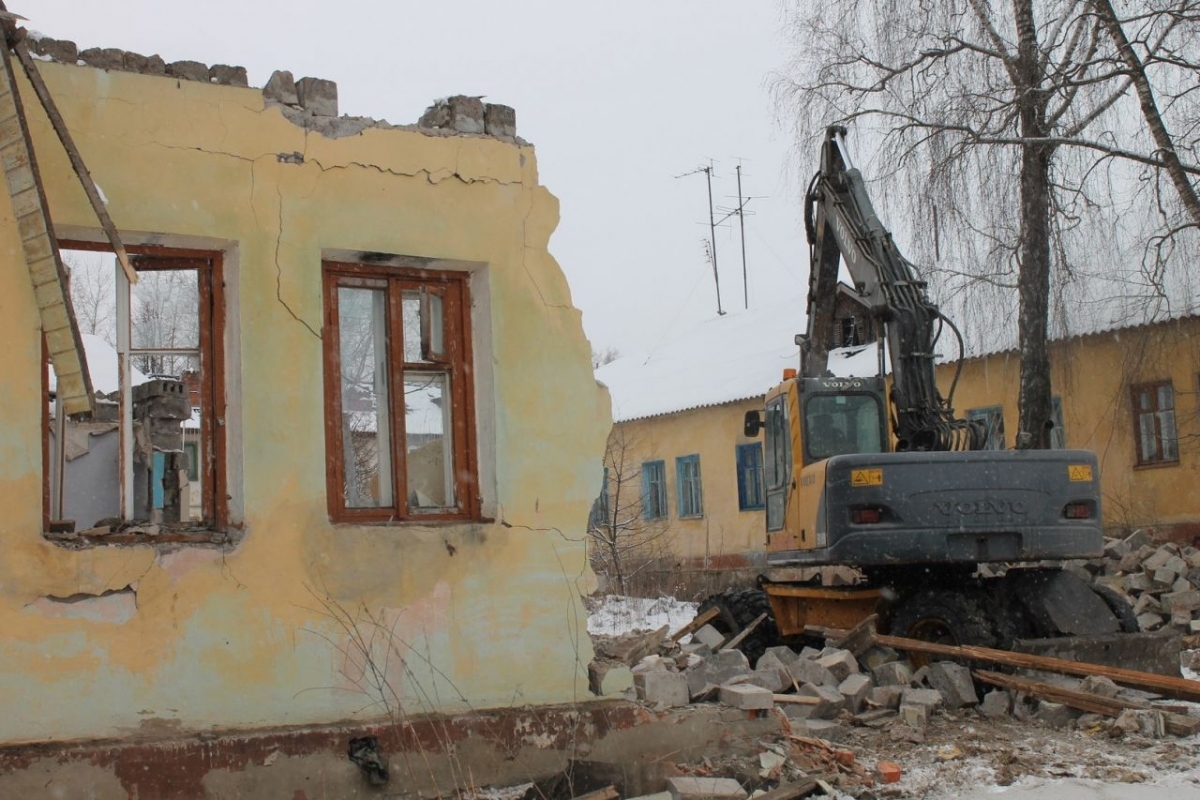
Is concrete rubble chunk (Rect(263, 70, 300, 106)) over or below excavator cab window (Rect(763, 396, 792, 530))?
over

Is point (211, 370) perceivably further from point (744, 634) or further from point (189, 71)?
point (744, 634)

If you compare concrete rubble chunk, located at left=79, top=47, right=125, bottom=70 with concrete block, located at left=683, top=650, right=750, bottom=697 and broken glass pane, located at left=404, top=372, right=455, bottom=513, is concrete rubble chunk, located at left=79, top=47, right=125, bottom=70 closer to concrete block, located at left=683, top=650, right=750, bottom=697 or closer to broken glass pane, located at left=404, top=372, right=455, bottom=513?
broken glass pane, located at left=404, top=372, right=455, bottom=513

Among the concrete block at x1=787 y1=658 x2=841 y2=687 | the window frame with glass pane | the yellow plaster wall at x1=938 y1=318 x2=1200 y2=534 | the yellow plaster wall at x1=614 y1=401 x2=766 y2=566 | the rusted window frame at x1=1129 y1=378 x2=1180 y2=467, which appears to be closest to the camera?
the window frame with glass pane

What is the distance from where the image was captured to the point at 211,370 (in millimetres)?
6352

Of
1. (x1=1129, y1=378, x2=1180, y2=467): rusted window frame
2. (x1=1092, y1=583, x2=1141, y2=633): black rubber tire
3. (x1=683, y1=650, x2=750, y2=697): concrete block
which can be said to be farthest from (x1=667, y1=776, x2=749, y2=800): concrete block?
(x1=1129, y1=378, x2=1180, y2=467): rusted window frame

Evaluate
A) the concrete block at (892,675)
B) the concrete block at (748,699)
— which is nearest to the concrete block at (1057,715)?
the concrete block at (892,675)

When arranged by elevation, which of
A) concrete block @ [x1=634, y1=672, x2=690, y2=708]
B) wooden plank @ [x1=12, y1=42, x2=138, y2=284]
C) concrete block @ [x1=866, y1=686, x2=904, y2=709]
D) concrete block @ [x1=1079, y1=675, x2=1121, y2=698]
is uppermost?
wooden plank @ [x1=12, y1=42, x2=138, y2=284]

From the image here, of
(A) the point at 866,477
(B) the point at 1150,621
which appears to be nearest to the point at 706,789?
(A) the point at 866,477

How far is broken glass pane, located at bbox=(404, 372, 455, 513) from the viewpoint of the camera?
6898 millimetres

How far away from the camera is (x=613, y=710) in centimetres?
707

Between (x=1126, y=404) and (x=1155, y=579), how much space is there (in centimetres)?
447

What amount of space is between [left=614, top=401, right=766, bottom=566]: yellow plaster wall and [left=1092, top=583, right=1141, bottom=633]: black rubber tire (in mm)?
13285

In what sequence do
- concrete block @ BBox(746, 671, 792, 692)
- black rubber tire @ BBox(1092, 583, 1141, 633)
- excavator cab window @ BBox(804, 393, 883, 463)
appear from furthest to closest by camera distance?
excavator cab window @ BBox(804, 393, 883, 463), black rubber tire @ BBox(1092, 583, 1141, 633), concrete block @ BBox(746, 671, 792, 692)

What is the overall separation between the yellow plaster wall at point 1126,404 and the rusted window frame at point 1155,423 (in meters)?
0.05
